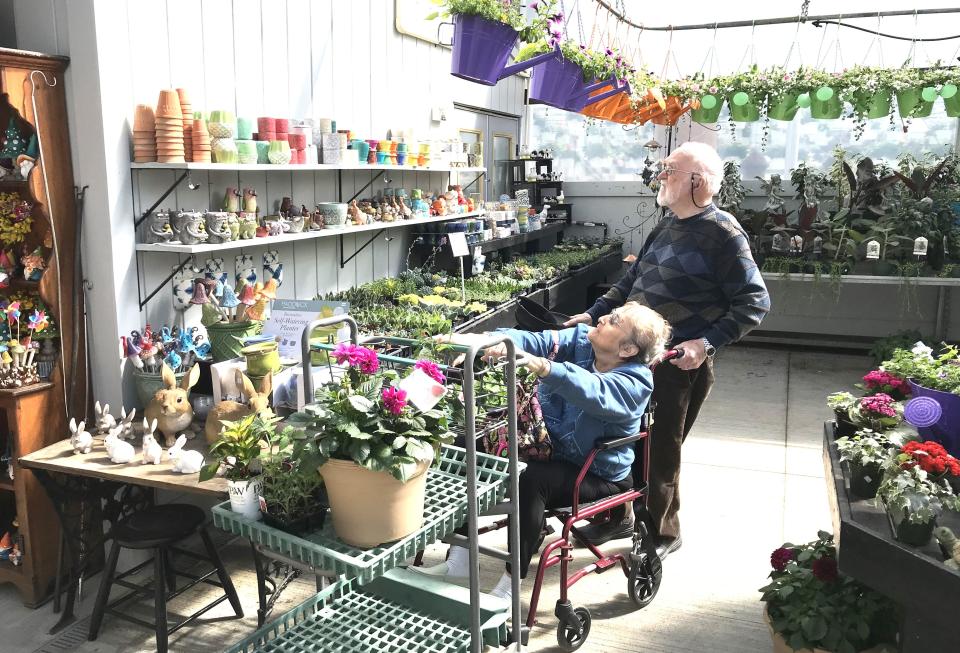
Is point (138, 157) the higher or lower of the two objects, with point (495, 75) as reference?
lower

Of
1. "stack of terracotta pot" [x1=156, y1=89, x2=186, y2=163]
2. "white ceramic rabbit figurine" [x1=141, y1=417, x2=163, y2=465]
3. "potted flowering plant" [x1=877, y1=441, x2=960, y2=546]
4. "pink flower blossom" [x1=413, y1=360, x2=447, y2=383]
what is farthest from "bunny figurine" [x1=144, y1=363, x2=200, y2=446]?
"potted flowering plant" [x1=877, y1=441, x2=960, y2=546]

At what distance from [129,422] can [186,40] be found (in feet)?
5.72

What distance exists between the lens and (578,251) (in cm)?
790

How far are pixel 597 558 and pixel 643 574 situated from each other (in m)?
0.31

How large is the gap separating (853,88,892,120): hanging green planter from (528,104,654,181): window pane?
3.10 metres

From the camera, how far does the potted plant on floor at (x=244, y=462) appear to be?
180 centimetres

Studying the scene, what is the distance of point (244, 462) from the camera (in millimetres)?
2104

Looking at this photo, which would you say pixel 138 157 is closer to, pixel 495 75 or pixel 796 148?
pixel 495 75

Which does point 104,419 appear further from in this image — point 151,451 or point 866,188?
point 866,188

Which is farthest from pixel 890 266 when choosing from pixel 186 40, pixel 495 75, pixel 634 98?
pixel 186 40

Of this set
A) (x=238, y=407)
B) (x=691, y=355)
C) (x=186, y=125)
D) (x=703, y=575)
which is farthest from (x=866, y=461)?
(x=186, y=125)

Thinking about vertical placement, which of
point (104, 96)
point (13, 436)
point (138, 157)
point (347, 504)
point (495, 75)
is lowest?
point (13, 436)

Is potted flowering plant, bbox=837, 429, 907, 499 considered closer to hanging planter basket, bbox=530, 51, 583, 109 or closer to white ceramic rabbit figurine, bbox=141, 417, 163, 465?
white ceramic rabbit figurine, bbox=141, 417, 163, 465

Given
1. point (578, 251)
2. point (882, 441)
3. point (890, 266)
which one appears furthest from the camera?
point (578, 251)
